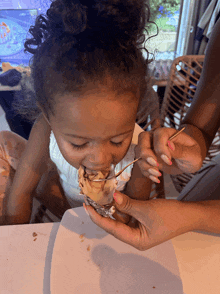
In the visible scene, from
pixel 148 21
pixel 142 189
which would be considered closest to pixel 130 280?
pixel 142 189

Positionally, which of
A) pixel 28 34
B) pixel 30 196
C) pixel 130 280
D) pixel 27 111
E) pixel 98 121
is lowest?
pixel 30 196

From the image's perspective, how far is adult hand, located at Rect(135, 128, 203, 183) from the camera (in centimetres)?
63

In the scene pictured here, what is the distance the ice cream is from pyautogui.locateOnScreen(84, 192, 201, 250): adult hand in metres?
0.05

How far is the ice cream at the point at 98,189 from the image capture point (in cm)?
67

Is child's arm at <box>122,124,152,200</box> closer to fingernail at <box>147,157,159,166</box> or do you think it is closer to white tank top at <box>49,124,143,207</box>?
white tank top at <box>49,124,143,207</box>

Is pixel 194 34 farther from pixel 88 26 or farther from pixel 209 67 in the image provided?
pixel 88 26

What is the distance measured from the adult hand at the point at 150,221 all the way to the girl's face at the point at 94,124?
13 centimetres

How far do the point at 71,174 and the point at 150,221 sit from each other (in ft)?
1.58

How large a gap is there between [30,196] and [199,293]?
708 millimetres

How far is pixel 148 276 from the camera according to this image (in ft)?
1.78

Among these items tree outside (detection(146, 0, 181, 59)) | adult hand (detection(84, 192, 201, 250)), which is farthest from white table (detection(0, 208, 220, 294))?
tree outside (detection(146, 0, 181, 59))

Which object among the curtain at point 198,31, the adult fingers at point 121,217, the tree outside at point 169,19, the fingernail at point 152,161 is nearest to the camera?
the fingernail at point 152,161

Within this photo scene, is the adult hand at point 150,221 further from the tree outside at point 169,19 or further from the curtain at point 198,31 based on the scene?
the curtain at point 198,31

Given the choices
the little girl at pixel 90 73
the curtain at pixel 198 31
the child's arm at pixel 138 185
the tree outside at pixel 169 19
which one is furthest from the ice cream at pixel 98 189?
the curtain at pixel 198 31
